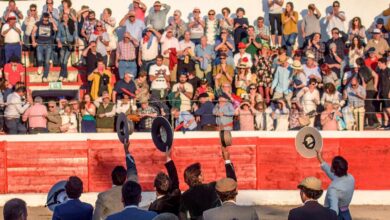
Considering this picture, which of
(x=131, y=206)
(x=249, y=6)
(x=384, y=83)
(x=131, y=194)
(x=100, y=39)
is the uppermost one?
(x=249, y=6)

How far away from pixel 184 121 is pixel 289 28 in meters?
4.00

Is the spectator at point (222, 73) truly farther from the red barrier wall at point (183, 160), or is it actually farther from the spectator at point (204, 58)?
the red barrier wall at point (183, 160)

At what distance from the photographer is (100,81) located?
925 inches

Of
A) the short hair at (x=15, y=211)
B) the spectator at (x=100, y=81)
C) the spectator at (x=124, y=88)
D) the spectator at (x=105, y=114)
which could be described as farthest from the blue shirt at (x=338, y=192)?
the spectator at (x=100, y=81)

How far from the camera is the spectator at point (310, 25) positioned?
25.0 metres

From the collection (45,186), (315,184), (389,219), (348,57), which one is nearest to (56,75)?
(45,186)

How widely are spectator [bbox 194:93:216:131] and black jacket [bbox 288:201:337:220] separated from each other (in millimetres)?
12419

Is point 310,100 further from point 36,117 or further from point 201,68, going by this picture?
point 36,117

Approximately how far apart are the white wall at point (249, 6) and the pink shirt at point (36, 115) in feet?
15.8

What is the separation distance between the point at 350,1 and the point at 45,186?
9256 mm

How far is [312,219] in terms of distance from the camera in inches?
380

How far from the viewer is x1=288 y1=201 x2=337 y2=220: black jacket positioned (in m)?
9.64

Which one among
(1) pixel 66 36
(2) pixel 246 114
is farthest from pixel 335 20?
(1) pixel 66 36

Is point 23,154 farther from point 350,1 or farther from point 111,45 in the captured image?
point 350,1
